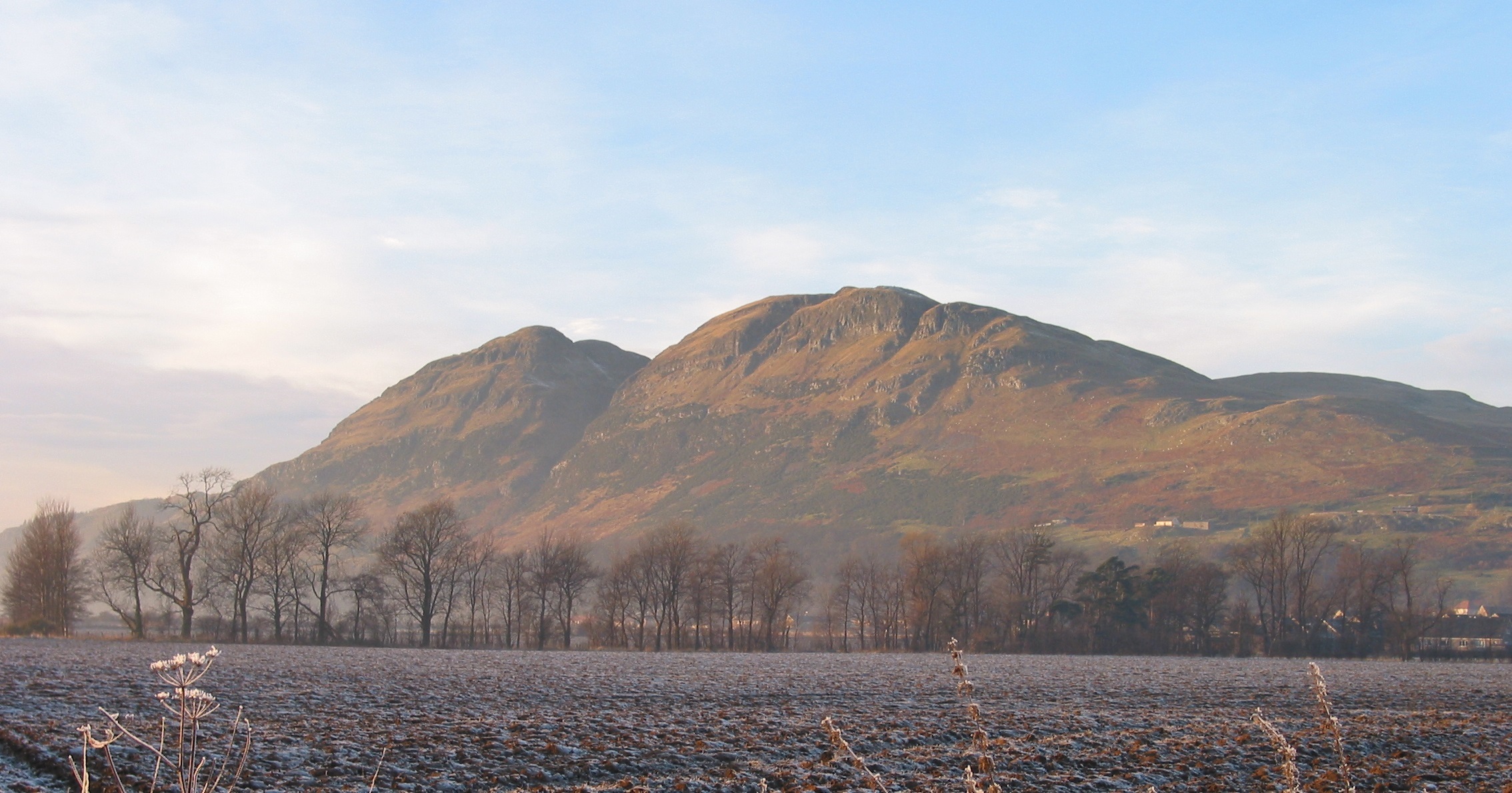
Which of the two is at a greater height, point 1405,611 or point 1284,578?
point 1284,578

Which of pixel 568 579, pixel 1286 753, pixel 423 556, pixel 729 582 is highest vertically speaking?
pixel 1286 753

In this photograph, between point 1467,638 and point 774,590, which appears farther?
point 1467,638

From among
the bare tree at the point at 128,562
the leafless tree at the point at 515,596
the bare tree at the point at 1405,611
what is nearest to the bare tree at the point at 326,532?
the bare tree at the point at 128,562

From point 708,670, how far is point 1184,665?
1674 inches

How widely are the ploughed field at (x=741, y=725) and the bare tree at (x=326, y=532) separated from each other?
43128 mm

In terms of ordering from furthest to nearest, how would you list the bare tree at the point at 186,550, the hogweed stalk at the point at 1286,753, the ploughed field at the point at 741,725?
1. the bare tree at the point at 186,550
2. the ploughed field at the point at 741,725
3. the hogweed stalk at the point at 1286,753

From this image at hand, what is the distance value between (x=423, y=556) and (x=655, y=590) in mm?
28247

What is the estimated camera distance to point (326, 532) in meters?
112

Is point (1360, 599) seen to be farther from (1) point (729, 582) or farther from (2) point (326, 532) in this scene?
(2) point (326, 532)

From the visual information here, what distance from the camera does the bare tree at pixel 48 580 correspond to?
4063 inches

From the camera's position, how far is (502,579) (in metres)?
148

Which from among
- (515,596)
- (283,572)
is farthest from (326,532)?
(515,596)

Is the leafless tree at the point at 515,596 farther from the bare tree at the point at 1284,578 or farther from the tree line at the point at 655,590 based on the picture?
the bare tree at the point at 1284,578

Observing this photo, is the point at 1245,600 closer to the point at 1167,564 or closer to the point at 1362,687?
the point at 1167,564
